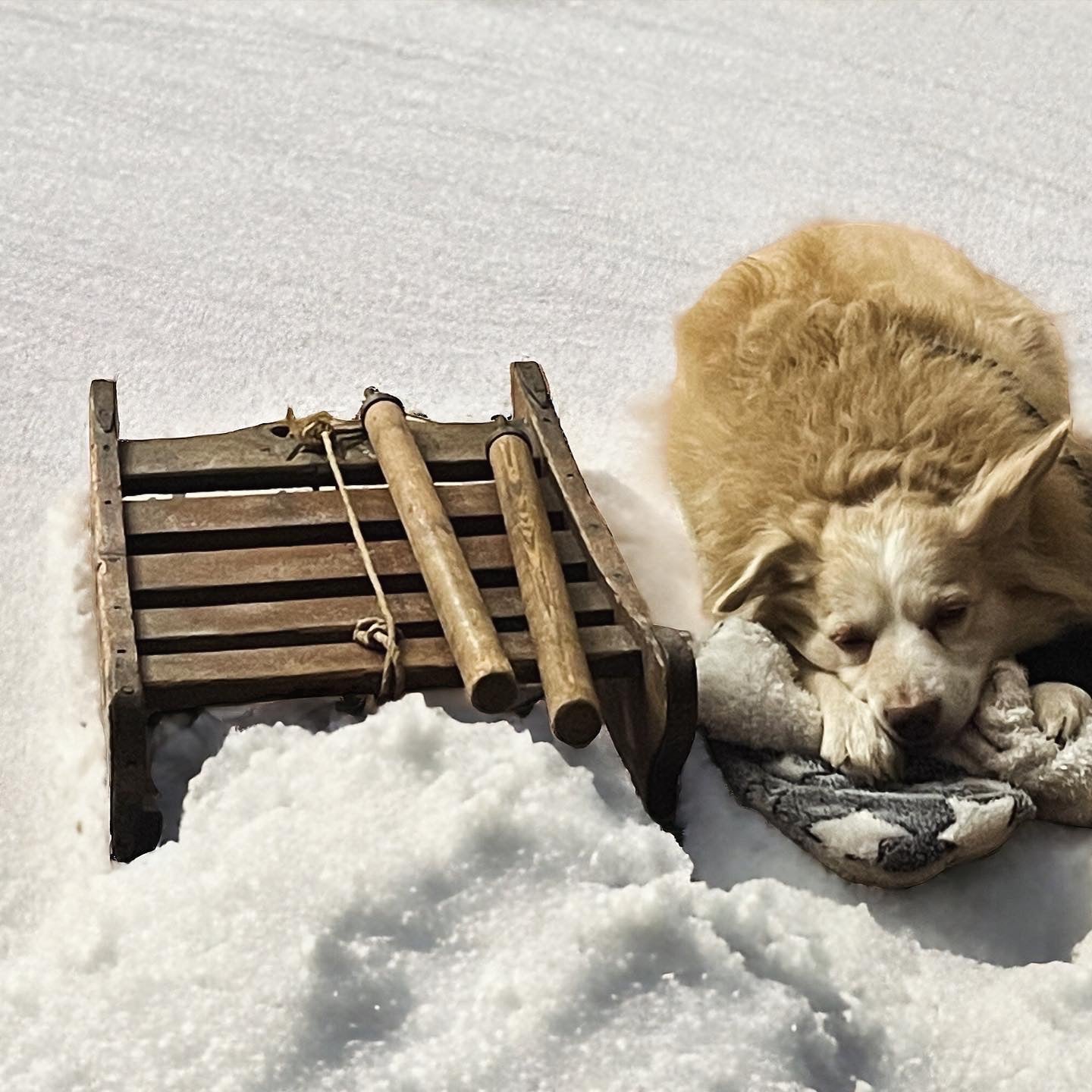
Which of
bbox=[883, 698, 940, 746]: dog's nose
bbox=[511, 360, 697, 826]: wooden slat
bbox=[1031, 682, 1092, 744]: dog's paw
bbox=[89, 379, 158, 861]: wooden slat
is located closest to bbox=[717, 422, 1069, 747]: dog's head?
bbox=[883, 698, 940, 746]: dog's nose

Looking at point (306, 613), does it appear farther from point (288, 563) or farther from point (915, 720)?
point (915, 720)

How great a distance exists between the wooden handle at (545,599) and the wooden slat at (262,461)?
0.23ft

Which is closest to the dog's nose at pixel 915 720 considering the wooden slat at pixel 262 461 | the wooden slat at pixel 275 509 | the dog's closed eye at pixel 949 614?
the dog's closed eye at pixel 949 614

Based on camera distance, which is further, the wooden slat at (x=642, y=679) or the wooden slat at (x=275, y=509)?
the wooden slat at (x=275, y=509)

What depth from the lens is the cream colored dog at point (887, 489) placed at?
3.02 metres

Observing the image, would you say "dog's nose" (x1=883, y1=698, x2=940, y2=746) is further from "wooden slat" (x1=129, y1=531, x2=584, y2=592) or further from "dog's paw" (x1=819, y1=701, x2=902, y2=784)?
"wooden slat" (x1=129, y1=531, x2=584, y2=592)

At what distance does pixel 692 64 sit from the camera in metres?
5.61

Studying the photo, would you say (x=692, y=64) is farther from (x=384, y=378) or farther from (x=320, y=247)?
(x=384, y=378)

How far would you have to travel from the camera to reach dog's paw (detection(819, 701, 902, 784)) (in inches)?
117

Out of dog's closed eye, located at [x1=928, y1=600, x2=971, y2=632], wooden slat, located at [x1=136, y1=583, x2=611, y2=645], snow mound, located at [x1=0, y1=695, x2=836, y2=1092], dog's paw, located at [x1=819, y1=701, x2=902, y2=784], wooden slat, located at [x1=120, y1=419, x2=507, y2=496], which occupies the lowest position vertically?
snow mound, located at [x1=0, y1=695, x2=836, y2=1092]

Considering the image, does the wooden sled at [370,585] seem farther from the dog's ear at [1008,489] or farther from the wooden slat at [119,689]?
the dog's ear at [1008,489]

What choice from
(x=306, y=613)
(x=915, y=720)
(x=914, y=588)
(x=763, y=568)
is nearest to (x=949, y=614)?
(x=914, y=588)

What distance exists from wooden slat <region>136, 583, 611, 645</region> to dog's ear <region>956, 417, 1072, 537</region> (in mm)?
648

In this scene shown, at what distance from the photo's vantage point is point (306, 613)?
297 cm
